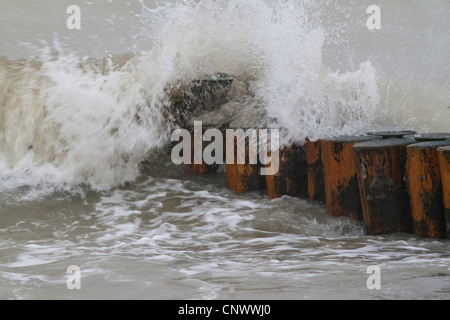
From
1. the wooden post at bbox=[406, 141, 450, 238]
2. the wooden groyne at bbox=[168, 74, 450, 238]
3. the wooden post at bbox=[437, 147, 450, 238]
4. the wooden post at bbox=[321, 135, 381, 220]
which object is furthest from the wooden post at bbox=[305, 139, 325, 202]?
the wooden post at bbox=[437, 147, 450, 238]

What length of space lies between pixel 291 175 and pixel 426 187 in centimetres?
131

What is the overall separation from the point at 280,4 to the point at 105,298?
4.15 meters

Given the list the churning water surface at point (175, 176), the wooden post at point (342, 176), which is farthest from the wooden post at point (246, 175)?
the wooden post at point (342, 176)

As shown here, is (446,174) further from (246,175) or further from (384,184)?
(246,175)

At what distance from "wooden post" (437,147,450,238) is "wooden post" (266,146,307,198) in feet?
4.55

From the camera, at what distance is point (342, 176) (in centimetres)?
387

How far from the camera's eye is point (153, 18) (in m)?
5.62

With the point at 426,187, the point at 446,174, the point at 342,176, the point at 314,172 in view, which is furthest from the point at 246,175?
the point at 446,174

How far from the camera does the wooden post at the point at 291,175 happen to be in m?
4.43

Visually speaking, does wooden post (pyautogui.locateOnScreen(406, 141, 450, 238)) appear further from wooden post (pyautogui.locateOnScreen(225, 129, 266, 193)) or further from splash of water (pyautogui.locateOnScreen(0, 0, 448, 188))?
wooden post (pyautogui.locateOnScreen(225, 129, 266, 193))

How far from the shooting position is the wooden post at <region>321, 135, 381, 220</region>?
383 centimetres

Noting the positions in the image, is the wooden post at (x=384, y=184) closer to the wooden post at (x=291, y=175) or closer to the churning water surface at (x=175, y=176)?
the churning water surface at (x=175, y=176)

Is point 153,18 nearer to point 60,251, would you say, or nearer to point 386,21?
point 60,251
